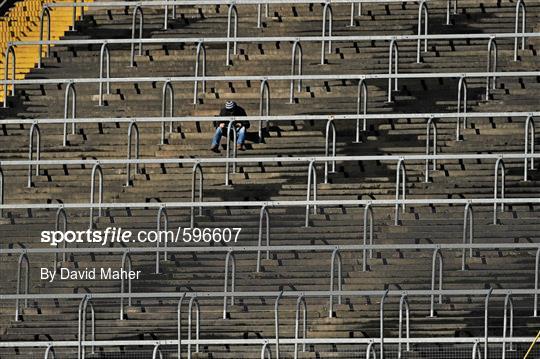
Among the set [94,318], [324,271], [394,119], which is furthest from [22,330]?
[394,119]

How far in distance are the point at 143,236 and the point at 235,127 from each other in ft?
7.23

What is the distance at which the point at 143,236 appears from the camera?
1581 inches

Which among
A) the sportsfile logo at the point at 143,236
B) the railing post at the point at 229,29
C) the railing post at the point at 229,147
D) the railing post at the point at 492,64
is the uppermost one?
the railing post at the point at 229,29

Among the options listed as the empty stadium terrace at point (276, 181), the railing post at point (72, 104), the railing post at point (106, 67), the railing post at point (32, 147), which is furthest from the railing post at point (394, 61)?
the railing post at point (32, 147)

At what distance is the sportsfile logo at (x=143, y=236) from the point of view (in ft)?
131

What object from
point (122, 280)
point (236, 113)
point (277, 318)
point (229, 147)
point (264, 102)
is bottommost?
point (277, 318)

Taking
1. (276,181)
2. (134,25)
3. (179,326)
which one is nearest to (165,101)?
(134,25)

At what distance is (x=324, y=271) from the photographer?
3897 cm

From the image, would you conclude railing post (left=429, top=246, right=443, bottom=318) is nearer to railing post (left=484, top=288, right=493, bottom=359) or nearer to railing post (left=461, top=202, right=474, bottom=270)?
railing post (left=461, top=202, right=474, bottom=270)

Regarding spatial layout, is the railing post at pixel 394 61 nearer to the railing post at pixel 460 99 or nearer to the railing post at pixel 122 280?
the railing post at pixel 460 99

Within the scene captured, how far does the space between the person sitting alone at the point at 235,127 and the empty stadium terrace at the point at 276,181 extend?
6 centimetres

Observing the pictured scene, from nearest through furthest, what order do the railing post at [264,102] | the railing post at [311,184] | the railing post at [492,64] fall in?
the railing post at [311,184], the railing post at [264,102], the railing post at [492,64]

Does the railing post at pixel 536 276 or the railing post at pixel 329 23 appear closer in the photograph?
the railing post at pixel 536 276

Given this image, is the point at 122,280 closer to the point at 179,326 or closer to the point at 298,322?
the point at 179,326
